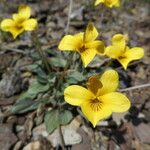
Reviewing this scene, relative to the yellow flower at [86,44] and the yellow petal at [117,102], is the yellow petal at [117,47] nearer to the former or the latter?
the yellow flower at [86,44]

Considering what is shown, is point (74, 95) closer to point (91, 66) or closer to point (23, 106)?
point (23, 106)

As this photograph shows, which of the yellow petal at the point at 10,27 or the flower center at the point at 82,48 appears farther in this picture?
the yellow petal at the point at 10,27

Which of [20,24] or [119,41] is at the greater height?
[20,24]

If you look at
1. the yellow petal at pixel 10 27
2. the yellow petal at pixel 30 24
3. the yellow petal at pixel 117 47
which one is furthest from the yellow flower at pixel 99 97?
the yellow petal at pixel 10 27

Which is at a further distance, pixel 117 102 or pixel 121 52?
pixel 121 52

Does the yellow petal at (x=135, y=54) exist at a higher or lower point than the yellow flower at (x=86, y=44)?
lower

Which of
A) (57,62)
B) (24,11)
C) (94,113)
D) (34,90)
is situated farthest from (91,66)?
(94,113)

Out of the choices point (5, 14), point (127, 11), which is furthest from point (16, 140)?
point (127, 11)
